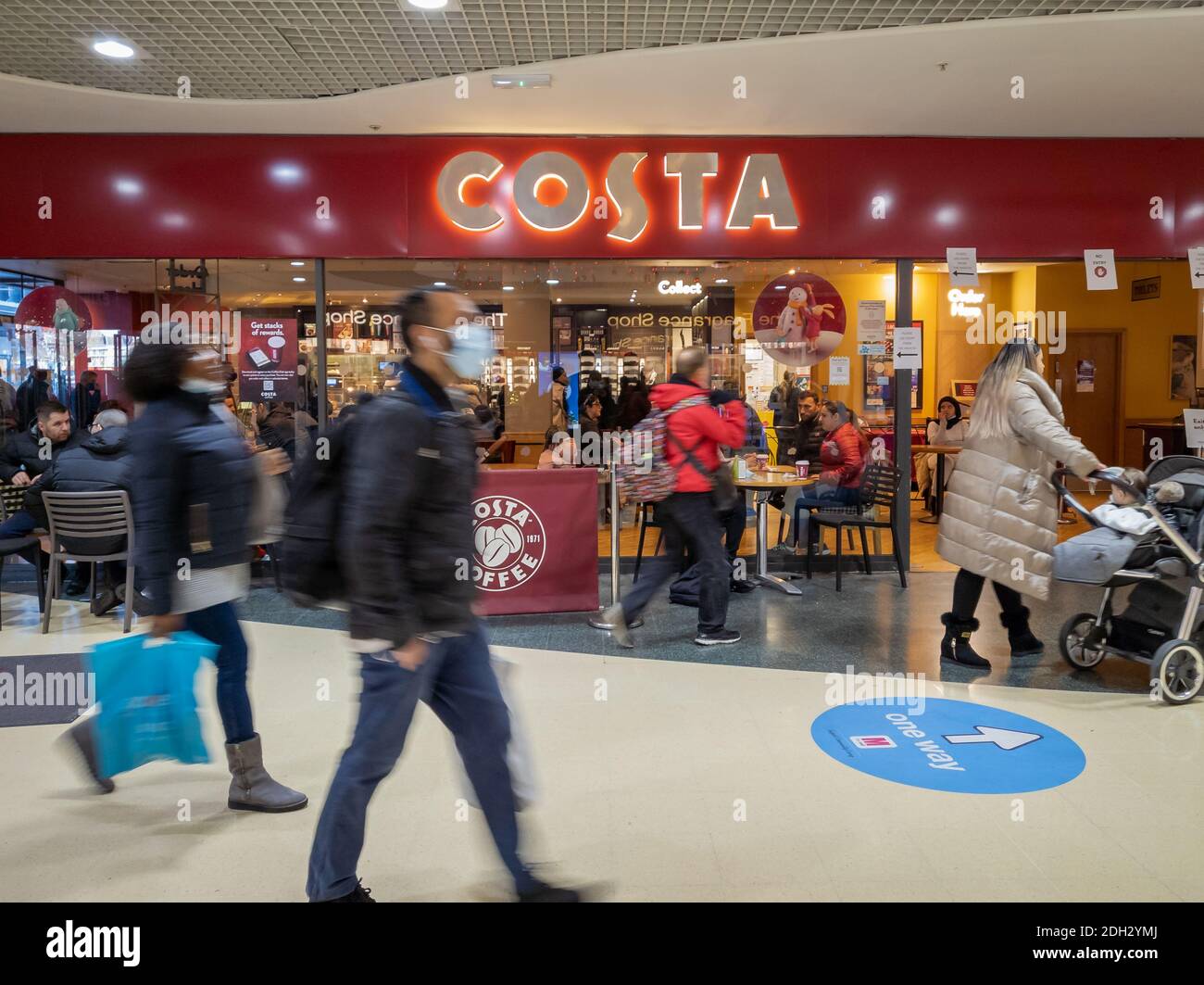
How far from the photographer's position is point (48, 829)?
322 centimetres

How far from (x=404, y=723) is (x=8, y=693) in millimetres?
3427

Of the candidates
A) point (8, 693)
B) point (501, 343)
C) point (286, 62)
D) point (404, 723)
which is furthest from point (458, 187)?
point (404, 723)

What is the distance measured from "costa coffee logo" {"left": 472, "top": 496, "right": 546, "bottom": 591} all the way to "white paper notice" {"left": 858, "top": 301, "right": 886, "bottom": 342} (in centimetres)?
339

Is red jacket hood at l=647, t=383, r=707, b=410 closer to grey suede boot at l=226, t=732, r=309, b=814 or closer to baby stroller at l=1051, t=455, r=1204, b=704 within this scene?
baby stroller at l=1051, t=455, r=1204, b=704

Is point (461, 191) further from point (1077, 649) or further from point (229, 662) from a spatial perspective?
point (1077, 649)

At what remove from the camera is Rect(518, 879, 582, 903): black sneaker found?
2.52 metres

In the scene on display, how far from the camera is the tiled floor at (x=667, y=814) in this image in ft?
9.27

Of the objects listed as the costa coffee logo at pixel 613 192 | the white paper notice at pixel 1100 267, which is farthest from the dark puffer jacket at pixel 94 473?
the white paper notice at pixel 1100 267

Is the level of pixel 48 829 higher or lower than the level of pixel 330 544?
lower

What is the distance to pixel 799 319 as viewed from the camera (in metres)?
7.88

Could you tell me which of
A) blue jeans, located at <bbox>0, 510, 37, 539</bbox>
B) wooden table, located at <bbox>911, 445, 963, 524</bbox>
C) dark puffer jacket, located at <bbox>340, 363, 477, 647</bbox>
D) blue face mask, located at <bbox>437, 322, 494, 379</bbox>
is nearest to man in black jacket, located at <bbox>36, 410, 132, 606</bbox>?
blue jeans, located at <bbox>0, 510, 37, 539</bbox>

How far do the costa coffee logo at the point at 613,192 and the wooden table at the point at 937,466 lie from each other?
3.56 m
